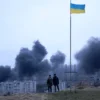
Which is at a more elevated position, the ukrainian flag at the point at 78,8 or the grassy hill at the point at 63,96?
the ukrainian flag at the point at 78,8

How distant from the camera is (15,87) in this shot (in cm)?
5078

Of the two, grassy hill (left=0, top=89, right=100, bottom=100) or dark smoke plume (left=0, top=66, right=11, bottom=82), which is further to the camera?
dark smoke plume (left=0, top=66, right=11, bottom=82)

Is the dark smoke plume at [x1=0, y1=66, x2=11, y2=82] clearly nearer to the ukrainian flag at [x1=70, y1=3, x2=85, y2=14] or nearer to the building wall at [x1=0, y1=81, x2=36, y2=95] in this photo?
the building wall at [x1=0, y1=81, x2=36, y2=95]

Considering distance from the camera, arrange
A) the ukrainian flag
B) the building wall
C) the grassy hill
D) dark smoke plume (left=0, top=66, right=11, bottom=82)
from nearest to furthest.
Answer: the grassy hill → the ukrainian flag → the building wall → dark smoke plume (left=0, top=66, right=11, bottom=82)

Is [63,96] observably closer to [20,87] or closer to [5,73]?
[20,87]

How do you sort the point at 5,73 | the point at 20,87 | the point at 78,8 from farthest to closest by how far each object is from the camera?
the point at 5,73, the point at 20,87, the point at 78,8

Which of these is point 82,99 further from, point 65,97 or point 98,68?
point 98,68

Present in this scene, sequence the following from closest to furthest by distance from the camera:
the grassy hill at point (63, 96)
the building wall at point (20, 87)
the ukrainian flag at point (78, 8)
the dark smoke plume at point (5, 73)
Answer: the grassy hill at point (63, 96)
the ukrainian flag at point (78, 8)
the building wall at point (20, 87)
the dark smoke plume at point (5, 73)

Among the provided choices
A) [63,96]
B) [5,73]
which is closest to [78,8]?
[63,96]

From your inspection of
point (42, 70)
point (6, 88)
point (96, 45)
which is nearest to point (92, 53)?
point (96, 45)

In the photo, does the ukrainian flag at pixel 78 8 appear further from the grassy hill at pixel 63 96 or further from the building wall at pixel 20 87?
the building wall at pixel 20 87

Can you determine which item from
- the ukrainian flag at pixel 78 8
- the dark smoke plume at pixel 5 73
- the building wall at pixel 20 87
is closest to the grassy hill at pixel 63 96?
the ukrainian flag at pixel 78 8

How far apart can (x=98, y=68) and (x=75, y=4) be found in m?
51.5

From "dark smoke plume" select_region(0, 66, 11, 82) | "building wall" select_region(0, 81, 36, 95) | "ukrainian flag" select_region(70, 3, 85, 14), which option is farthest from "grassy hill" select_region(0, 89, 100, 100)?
"dark smoke plume" select_region(0, 66, 11, 82)
